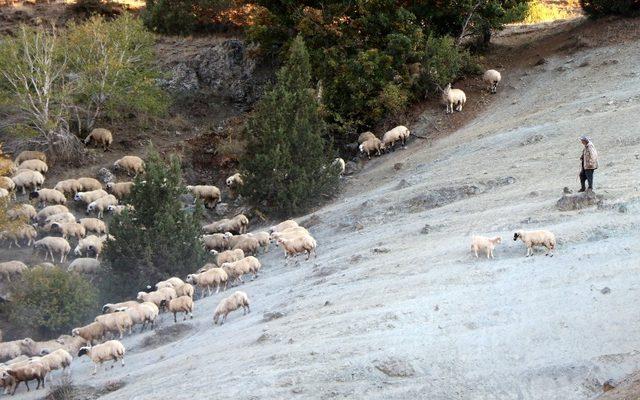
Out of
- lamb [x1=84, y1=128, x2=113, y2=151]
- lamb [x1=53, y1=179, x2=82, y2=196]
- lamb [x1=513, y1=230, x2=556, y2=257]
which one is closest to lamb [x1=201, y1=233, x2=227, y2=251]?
lamb [x1=53, y1=179, x2=82, y2=196]

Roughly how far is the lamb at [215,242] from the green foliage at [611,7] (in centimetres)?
2149

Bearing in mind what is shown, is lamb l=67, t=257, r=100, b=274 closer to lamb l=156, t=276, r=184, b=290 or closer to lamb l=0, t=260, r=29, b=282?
lamb l=0, t=260, r=29, b=282

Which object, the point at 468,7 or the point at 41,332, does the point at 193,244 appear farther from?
the point at 468,7

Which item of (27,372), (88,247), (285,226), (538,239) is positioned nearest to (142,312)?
(27,372)

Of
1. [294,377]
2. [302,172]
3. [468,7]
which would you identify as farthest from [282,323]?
[468,7]

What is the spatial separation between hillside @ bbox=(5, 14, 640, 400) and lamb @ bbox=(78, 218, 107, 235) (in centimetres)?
729

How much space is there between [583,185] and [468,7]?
18.1 meters

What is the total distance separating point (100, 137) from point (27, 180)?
548cm

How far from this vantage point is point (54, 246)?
28266 millimetres

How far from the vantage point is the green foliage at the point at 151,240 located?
80.9 feet

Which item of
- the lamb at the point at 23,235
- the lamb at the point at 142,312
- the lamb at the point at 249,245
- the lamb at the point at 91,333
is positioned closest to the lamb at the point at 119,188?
the lamb at the point at 23,235

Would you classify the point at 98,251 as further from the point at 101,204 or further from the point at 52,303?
the point at 52,303

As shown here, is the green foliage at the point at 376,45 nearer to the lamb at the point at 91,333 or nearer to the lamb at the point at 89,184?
the lamb at the point at 89,184

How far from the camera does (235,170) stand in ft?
123
